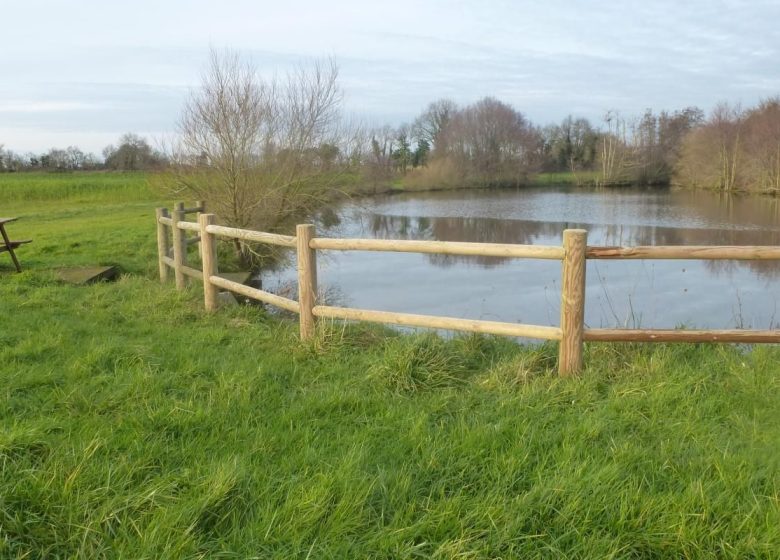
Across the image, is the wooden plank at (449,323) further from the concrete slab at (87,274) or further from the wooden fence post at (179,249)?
the concrete slab at (87,274)

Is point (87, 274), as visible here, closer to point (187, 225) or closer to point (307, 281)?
point (187, 225)

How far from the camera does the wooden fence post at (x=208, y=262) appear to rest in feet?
24.0

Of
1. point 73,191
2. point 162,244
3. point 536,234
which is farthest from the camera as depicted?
point 73,191

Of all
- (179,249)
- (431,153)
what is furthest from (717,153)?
(179,249)

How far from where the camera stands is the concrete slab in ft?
31.1

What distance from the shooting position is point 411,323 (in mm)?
5113

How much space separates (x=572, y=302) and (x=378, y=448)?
6.62 ft

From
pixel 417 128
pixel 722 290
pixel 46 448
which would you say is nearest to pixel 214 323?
pixel 46 448

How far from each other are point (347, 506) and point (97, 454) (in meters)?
1.38

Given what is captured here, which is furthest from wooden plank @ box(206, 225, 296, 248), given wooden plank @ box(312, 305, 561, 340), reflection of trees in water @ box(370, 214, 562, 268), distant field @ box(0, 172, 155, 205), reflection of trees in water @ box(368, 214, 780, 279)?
distant field @ box(0, 172, 155, 205)

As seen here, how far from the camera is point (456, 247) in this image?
16.1 ft

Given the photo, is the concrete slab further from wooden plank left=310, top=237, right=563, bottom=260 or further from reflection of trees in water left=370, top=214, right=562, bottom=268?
reflection of trees in water left=370, top=214, right=562, bottom=268

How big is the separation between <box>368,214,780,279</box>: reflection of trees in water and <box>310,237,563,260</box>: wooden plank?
9739mm

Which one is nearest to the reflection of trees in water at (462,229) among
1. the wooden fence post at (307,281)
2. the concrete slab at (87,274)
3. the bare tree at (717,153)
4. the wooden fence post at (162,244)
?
the wooden fence post at (162,244)
